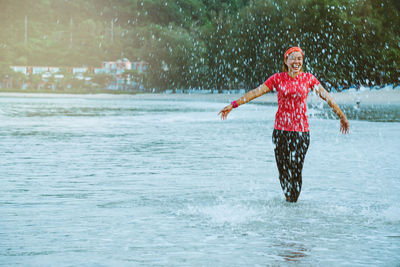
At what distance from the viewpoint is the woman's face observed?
790 centimetres

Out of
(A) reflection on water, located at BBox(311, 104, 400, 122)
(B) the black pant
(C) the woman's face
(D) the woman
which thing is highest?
(C) the woman's face

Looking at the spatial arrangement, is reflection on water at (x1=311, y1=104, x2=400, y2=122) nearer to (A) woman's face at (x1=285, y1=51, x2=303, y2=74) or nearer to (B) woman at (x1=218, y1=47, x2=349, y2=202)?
(B) woman at (x1=218, y1=47, x2=349, y2=202)

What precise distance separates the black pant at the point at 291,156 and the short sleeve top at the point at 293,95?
0.09 meters

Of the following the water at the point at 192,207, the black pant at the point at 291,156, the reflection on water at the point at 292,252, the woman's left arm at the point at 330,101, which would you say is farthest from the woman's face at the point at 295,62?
the reflection on water at the point at 292,252

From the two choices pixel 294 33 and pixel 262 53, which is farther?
pixel 262 53

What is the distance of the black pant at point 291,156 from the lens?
811cm

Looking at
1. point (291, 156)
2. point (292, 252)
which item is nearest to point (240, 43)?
point (291, 156)

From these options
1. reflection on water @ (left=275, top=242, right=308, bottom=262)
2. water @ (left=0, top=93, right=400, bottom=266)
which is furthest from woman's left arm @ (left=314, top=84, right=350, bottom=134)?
reflection on water @ (left=275, top=242, right=308, bottom=262)

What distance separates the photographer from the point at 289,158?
8266 millimetres

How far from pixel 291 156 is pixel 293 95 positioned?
0.69 metres

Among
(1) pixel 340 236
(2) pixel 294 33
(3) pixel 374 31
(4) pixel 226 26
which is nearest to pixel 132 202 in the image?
(1) pixel 340 236

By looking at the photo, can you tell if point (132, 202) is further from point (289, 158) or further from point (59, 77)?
point (59, 77)

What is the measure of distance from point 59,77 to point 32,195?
287ft

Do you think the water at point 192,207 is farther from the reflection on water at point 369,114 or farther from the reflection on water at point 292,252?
the reflection on water at point 369,114
